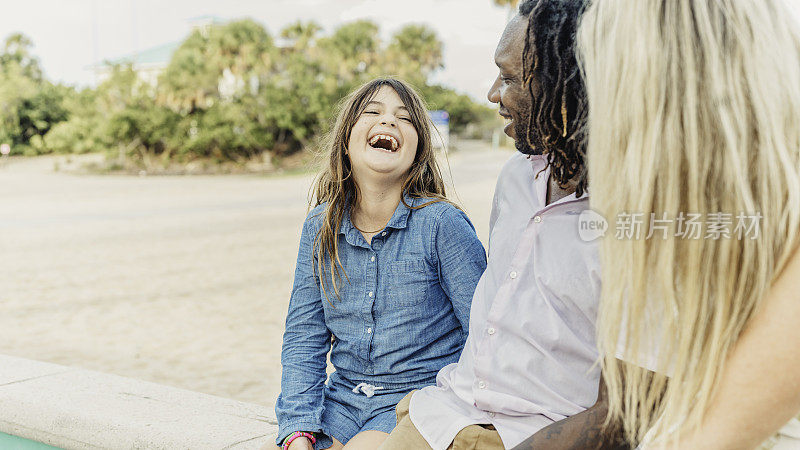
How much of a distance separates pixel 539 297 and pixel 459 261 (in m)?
0.66

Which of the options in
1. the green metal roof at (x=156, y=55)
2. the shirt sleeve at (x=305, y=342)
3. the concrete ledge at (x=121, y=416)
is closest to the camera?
the shirt sleeve at (x=305, y=342)

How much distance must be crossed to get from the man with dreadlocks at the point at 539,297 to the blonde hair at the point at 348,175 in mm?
657

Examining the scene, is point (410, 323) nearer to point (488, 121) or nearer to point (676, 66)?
point (676, 66)

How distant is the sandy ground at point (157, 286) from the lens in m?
5.88

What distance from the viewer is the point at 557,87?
1.35 metres

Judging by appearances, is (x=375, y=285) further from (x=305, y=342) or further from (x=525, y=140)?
(x=525, y=140)

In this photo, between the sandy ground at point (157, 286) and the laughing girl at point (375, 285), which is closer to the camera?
the laughing girl at point (375, 285)

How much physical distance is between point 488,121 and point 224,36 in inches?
965

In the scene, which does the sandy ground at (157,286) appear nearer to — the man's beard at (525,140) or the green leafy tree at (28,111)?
the man's beard at (525,140)

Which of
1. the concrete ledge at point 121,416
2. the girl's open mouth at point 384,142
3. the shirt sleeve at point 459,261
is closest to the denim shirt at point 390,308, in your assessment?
the shirt sleeve at point 459,261

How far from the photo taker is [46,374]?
3.13 m

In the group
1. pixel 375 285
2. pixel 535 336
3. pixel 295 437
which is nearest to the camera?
pixel 535 336

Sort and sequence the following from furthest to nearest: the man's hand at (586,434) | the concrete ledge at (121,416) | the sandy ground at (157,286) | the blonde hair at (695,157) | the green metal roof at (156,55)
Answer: the green metal roof at (156,55) < the sandy ground at (157,286) < the concrete ledge at (121,416) < the man's hand at (586,434) < the blonde hair at (695,157)

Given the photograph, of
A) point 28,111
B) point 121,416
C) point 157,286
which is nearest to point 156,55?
point 28,111
